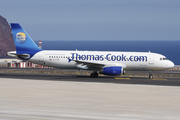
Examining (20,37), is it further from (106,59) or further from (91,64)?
(106,59)

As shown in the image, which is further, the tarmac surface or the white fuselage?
the white fuselage

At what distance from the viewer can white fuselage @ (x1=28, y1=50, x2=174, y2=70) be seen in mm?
44656

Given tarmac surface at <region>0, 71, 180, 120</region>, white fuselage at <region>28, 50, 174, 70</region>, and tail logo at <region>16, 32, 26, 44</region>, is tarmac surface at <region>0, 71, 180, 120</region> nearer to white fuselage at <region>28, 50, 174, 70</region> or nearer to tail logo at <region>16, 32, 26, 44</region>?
white fuselage at <region>28, 50, 174, 70</region>

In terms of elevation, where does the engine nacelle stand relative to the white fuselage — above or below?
below

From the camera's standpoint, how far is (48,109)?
61.9ft

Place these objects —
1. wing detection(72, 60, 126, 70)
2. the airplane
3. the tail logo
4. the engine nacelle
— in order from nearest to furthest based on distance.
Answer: the engine nacelle < wing detection(72, 60, 126, 70) < the airplane < the tail logo

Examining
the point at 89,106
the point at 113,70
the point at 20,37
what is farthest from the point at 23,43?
the point at 89,106

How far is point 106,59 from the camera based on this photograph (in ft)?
147

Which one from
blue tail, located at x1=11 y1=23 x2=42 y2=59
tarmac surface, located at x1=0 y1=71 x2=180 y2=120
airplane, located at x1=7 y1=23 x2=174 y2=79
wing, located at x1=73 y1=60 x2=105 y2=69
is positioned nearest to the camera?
tarmac surface, located at x1=0 y1=71 x2=180 y2=120

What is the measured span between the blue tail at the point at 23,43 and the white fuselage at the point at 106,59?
0.89 metres

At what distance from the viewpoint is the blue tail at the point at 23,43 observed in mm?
45719

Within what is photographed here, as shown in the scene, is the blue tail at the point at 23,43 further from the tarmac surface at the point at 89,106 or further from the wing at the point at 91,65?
the tarmac surface at the point at 89,106

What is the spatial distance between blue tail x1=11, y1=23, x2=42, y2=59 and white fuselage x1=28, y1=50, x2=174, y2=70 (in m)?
0.89

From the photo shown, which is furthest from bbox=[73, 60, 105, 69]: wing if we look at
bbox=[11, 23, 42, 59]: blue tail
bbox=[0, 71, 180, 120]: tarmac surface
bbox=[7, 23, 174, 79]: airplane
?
bbox=[0, 71, 180, 120]: tarmac surface
